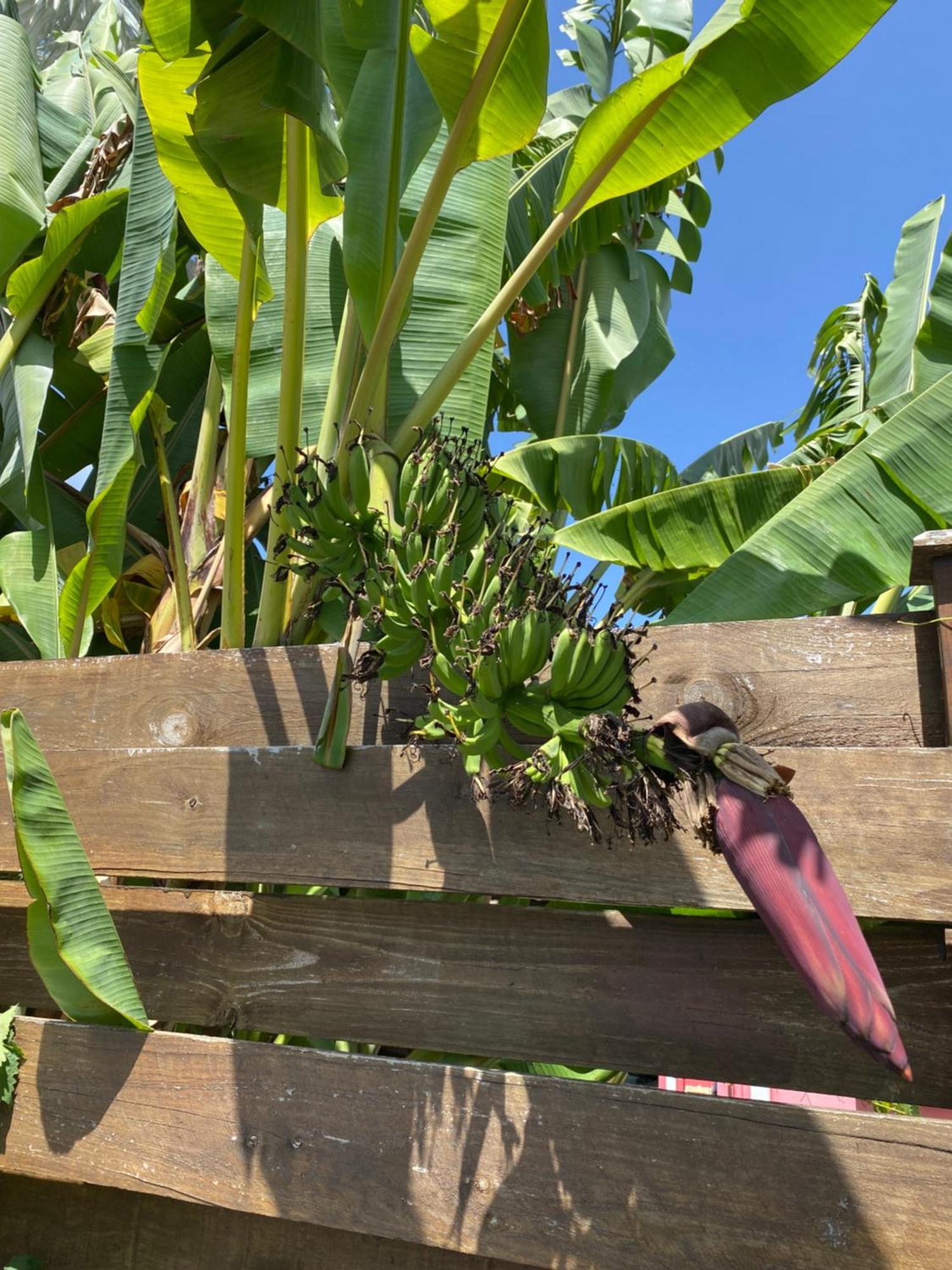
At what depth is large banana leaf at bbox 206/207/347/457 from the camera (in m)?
1.96

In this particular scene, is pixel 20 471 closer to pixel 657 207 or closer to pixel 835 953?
pixel 835 953

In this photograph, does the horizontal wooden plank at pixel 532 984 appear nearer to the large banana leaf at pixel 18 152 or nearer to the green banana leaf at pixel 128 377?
the green banana leaf at pixel 128 377

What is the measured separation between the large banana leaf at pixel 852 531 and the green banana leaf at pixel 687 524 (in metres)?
0.23

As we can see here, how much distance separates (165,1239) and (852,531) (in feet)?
5.50

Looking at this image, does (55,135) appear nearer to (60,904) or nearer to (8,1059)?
(60,904)

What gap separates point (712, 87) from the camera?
4.98ft

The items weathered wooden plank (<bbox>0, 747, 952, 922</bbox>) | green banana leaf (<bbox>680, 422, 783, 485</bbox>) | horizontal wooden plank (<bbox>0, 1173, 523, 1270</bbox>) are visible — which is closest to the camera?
weathered wooden plank (<bbox>0, 747, 952, 922</bbox>)

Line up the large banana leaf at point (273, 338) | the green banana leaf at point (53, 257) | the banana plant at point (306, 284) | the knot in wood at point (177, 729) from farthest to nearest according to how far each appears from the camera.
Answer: the green banana leaf at point (53, 257)
the large banana leaf at point (273, 338)
the knot in wood at point (177, 729)
the banana plant at point (306, 284)

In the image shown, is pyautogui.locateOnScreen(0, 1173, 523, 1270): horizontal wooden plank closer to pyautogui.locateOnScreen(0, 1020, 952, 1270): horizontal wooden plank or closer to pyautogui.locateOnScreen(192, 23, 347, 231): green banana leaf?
pyautogui.locateOnScreen(0, 1020, 952, 1270): horizontal wooden plank

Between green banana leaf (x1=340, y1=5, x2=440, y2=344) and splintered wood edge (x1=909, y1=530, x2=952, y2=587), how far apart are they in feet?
3.22

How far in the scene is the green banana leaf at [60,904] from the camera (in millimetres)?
1285

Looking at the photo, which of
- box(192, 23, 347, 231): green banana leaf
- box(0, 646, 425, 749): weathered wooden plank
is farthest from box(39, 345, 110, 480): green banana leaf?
box(192, 23, 347, 231): green banana leaf

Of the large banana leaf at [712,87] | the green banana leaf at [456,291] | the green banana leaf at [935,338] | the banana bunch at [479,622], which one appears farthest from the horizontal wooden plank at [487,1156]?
the green banana leaf at [935,338]

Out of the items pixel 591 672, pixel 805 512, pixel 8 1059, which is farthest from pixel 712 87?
pixel 8 1059
